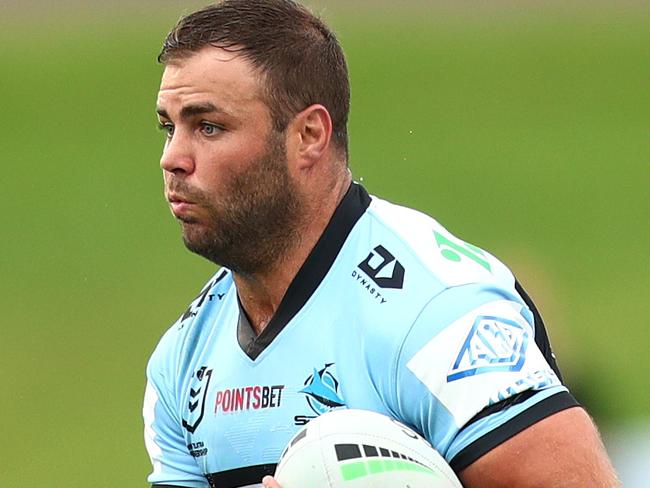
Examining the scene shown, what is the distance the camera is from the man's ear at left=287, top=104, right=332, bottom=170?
4.68 metres

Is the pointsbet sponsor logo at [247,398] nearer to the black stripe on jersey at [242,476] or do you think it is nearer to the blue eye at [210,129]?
the black stripe on jersey at [242,476]

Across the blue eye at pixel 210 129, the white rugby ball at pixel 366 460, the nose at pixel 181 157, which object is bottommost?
the white rugby ball at pixel 366 460

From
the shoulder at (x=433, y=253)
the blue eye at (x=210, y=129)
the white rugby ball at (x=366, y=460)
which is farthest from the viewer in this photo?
the blue eye at (x=210, y=129)

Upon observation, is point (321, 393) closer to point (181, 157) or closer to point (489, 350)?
point (489, 350)

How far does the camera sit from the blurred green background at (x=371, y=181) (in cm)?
1164

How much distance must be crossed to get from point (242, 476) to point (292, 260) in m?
0.68

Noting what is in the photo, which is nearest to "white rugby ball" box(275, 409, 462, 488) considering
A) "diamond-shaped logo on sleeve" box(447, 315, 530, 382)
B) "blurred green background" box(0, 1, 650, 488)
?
"diamond-shaped logo on sleeve" box(447, 315, 530, 382)

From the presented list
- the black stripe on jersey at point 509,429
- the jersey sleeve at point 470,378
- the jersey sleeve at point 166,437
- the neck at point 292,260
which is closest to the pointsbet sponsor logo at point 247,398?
the neck at point 292,260

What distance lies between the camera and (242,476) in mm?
4766

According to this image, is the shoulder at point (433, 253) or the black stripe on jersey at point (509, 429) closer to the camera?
the black stripe on jersey at point (509, 429)

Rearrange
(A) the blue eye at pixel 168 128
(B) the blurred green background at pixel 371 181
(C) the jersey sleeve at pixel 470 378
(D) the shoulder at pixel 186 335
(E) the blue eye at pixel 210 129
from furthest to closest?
(B) the blurred green background at pixel 371 181 < (D) the shoulder at pixel 186 335 < (A) the blue eye at pixel 168 128 < (E) the blue eye at pixel 210 129 < (C) the jersey sleeve at pixel 470 378

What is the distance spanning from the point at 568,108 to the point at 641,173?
247 cm

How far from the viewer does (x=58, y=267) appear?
15055mm

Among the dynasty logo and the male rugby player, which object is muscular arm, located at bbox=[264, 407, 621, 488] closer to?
the male rugby player
